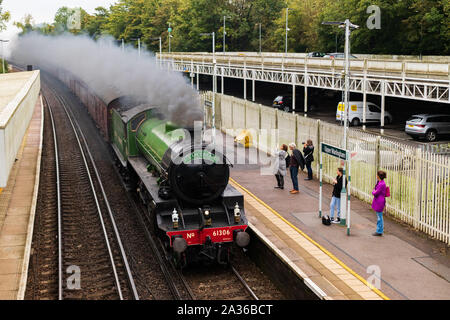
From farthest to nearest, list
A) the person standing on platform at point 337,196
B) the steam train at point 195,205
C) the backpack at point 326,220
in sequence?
the backpack at point 326,220 < the person standing on platform at point 337,196 < the steam train at point 195,205

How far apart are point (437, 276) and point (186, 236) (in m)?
5.01

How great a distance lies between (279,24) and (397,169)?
57395mm

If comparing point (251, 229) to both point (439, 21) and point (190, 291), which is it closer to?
point (190, 291)

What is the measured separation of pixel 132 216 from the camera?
50.9 ft

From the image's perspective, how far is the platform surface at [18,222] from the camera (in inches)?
413

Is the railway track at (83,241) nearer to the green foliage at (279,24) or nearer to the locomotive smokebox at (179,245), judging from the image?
the locomotive smokebox at (179,245)

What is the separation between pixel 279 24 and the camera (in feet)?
221

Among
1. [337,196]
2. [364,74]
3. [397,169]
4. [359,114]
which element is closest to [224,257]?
Answer: [337,196]

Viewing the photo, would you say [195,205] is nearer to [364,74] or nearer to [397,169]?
[397,169]

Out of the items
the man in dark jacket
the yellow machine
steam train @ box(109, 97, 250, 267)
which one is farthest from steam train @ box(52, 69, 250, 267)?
the yellow machine

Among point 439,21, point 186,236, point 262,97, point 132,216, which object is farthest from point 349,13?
point 186,236

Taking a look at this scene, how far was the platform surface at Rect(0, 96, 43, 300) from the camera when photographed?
1050 cm

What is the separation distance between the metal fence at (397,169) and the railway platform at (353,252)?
1.45ft

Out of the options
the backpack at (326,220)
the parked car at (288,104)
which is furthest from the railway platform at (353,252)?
the parked car at (288,104)
